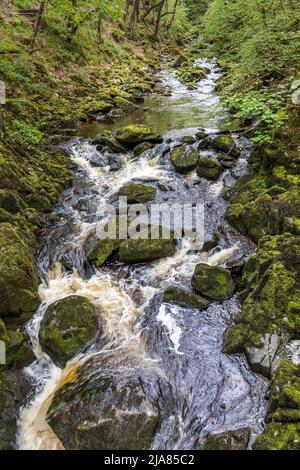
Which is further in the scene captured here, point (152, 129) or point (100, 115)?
point (100, 115)

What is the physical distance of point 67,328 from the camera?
5.54m

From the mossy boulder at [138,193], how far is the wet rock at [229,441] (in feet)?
20.8

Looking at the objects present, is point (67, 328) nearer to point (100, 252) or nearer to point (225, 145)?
point (100, 252)

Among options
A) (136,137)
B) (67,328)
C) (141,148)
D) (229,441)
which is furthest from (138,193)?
(229,441)

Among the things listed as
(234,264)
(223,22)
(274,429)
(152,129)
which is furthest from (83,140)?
(274,429)

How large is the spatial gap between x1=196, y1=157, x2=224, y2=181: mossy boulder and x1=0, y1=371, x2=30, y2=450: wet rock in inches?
281

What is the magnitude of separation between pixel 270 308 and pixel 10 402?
404 centimetres

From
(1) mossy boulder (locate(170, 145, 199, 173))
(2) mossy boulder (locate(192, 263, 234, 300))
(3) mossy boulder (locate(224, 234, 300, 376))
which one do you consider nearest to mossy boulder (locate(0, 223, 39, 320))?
(2) mossy boulder (locate(192, 263, 234, 300))

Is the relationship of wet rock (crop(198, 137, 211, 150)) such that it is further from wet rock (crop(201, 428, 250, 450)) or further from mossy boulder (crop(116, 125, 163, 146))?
wet rock (crop(201, 428, 250, 450))

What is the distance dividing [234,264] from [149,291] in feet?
5.89

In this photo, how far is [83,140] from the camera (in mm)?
12797

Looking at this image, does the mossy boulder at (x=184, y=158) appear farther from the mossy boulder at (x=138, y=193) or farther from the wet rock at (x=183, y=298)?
the wet rock at (x=183, y=298)

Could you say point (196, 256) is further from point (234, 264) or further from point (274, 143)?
point (274, 143)

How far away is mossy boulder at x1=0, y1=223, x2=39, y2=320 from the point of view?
577 centimetres
